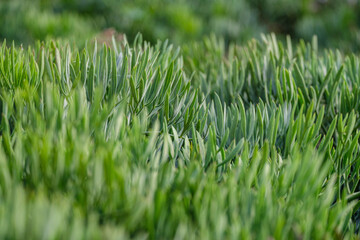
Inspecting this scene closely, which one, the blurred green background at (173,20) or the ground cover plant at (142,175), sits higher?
the blurred green background at (173,20)

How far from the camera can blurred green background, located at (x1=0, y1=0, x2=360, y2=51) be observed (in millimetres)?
1739

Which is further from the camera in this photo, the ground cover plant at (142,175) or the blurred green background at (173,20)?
the blurred green background at (173,20)

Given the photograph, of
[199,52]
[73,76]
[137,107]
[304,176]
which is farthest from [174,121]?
[199,52]

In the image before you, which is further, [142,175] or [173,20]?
[173,20]

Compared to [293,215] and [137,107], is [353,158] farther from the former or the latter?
[137,107]

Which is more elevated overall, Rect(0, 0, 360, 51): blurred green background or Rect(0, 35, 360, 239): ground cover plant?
Rect(0, 0, 360, 51): blurred green background

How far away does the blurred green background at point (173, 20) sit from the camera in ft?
5.71

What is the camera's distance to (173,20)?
2.04m

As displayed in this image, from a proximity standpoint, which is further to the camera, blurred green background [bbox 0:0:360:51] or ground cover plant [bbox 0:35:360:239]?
blurred green background [bbox 0:0:360:51]

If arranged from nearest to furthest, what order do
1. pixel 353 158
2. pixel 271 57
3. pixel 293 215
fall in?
pixel 293 215 → pixel 353 158 → pixel 271 57

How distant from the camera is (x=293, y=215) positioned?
1.78 feet

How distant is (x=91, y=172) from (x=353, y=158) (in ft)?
1.62

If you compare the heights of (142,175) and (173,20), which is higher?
(173,20)

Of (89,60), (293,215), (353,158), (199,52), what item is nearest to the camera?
(293,215)
